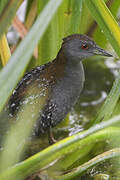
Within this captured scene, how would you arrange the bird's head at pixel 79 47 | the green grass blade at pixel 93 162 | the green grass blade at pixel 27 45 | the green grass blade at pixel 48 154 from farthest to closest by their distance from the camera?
the bird's head at pixel 79 47 < the green grass blade at pixel 93 162 < the green grass blade at pixel 48 154 < the green grass blade at pixel 27 45

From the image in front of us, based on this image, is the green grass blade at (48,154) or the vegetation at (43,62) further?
the green grass blade at (48,154)

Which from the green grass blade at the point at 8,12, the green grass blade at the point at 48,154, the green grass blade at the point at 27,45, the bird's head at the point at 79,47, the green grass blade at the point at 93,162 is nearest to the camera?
the green grass blade at the point at 27,45

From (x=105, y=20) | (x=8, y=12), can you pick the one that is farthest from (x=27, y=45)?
(x=105, y=20)

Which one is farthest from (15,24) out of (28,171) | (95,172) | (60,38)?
(28,171)

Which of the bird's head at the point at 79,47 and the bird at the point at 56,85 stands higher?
the bird's head at the point at 79,47

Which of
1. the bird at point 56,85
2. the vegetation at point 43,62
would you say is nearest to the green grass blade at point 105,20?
the vegetation at point 43,62

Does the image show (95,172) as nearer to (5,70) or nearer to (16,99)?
(16,99)

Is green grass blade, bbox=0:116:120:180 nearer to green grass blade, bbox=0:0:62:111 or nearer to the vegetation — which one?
the vegetation

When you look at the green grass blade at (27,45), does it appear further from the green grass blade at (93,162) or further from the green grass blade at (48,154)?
the green grass blade at (93,162)

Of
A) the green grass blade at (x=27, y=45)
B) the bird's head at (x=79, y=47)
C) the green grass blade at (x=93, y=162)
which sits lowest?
the green grass blade at (x=93, y=162)
